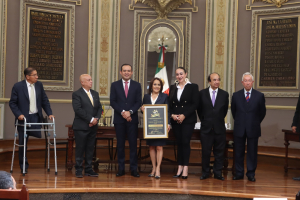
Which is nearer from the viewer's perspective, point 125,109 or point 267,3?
point 125,109

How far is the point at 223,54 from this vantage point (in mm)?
7527

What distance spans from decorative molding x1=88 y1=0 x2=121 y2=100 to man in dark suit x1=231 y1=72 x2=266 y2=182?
347 centimetres

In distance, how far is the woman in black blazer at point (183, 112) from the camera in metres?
4.70

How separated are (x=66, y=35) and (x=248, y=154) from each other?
4.61 metres

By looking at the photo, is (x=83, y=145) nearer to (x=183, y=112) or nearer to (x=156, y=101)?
(x=156, y=101)

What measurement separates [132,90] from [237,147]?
65.7 inches

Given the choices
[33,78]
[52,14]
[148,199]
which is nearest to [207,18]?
[52,14]

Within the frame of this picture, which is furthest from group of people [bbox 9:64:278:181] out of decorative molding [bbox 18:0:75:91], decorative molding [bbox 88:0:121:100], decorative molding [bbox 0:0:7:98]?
decorative molding [bbox 88:0:121:100]

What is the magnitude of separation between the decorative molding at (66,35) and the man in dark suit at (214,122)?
357 centimetres

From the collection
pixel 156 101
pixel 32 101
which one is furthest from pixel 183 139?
pixel 32 101

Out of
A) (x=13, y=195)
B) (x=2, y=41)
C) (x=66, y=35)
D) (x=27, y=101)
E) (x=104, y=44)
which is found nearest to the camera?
(x=13, y=195)

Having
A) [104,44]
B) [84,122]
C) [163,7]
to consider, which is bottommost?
[84,122]

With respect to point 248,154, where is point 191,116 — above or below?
above

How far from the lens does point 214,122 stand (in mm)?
4719
